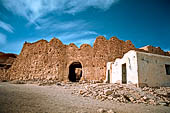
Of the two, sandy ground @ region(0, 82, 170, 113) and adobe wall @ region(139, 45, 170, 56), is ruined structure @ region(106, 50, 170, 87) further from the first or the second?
adobe wall @ region(139, 45, 170, 56)

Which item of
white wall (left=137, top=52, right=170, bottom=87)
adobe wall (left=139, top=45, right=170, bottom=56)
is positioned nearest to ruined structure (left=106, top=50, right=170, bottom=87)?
white wall (left=137, top=52, right=170, bottom=87)

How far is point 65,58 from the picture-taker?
12906mm

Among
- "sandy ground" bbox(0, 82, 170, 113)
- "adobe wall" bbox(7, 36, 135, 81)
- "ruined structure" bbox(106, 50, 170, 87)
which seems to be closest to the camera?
"sandy ground" bbox(0, 82, 170, 113)

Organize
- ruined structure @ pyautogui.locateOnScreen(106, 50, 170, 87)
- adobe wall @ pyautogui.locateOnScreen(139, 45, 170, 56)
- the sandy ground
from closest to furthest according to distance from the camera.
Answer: the sandy ground → ruined structure @ pyautogui.locateOnScreen(106, 50, 170, 87) → adobe wall @ pyautogui.locateOnScreen(139, 45, 170, 56)

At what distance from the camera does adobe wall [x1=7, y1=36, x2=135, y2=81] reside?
39.9 ft

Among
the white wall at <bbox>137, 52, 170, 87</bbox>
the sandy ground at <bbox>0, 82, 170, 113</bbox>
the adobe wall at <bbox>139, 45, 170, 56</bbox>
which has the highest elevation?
the adobe wall at <bbox>139, 45, 170, 56</bbox>

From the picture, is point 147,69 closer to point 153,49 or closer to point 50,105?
point 50,105

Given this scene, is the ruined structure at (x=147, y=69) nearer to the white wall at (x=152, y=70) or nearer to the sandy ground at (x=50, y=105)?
the white wall at (x=152, y=70)

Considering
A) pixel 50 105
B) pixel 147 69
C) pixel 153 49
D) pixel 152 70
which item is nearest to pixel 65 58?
pixel 147 69

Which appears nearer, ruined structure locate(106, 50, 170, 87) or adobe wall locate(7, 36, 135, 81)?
ruined structure locate(106, 50, 170, 87)

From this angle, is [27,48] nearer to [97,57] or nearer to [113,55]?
[97,57]

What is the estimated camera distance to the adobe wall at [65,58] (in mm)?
12148

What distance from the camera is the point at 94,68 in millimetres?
12109

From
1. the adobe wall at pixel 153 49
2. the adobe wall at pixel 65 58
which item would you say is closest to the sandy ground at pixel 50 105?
the adobe wall at pixel 65 58
